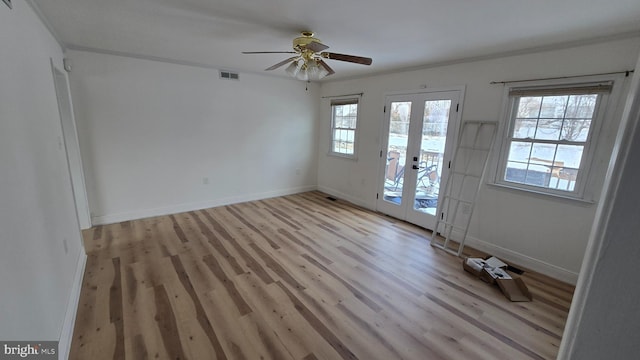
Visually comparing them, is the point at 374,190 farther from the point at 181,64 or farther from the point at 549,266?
the point at 181,64

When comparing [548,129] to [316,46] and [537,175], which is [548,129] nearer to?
[537,175]

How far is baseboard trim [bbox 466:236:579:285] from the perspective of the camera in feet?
9.22

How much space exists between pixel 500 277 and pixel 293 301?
2.06 meters

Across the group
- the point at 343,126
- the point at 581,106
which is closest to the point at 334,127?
the point at 343,126

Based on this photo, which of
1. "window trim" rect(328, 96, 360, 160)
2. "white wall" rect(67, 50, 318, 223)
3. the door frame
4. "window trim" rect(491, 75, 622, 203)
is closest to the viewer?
"window trim" rect(491, 75, 622, 203)

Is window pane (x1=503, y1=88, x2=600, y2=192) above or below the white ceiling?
below

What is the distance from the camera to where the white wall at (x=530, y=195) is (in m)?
2.51

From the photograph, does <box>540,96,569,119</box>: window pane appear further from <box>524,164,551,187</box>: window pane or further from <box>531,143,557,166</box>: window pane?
<box>524,164,551,187</box>: window pane

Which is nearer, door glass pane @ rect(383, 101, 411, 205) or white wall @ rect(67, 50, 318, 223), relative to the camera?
white wall @ rect(67, 50, 318, 223)

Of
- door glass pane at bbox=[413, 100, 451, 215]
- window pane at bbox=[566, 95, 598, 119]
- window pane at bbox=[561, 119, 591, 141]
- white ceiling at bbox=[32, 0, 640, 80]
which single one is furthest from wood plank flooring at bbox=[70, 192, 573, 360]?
white ceiling at bbox=[32, 0, 640, 80]

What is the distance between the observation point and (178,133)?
4266 mm

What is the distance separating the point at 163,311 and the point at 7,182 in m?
1.41

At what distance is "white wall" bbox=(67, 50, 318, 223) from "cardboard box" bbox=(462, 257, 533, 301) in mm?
3793

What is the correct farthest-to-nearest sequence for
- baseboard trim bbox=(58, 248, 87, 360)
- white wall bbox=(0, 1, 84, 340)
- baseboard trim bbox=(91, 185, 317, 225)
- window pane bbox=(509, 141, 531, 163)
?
1. baseboard trim bbox=(91, 185, 317, 225)
2. window pane bbox=(509, 141, 531, 163)
3. baseboard trim bbox=(58, 248, 87, 360)
4. white wall bbox=(0, 1, 84, 340)
